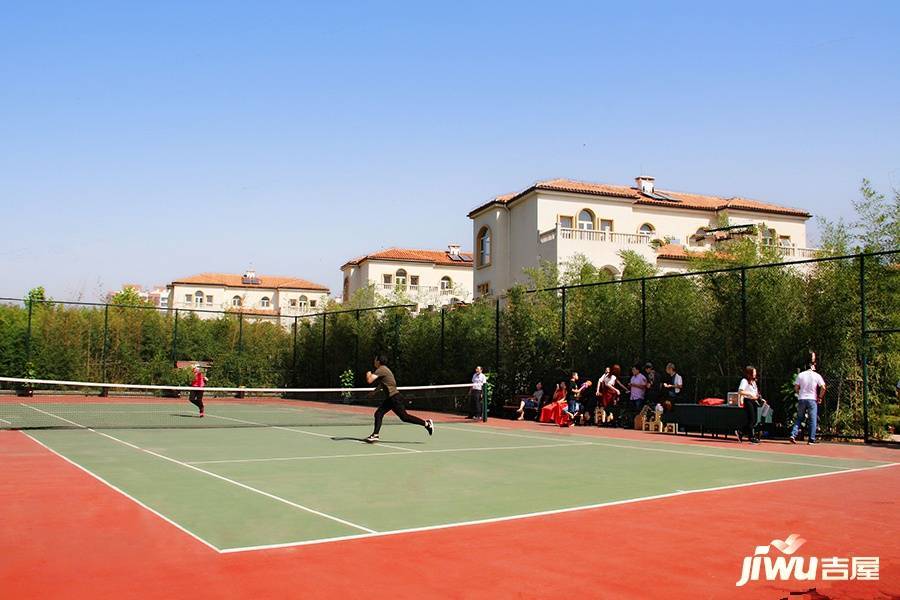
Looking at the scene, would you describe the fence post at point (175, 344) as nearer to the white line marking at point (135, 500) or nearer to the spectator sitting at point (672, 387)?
the white line marking at point (135, 500)

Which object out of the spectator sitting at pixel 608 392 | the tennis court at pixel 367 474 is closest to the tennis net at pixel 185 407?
the tennis court at pixel 367 474

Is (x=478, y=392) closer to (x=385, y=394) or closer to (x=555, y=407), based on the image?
(x=555, y=407)

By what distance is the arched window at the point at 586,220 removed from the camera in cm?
4444

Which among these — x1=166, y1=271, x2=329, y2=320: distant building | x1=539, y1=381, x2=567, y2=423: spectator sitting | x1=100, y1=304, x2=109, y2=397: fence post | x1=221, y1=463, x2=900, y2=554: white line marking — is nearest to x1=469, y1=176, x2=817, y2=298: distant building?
x1=539, y1=381, x2=567, y2=423: spectator sitting

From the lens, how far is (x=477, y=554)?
5.89 m

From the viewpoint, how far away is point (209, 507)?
25.1ft

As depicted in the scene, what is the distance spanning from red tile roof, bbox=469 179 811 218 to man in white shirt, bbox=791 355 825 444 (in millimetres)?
28746

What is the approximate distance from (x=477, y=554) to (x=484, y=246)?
43757mm

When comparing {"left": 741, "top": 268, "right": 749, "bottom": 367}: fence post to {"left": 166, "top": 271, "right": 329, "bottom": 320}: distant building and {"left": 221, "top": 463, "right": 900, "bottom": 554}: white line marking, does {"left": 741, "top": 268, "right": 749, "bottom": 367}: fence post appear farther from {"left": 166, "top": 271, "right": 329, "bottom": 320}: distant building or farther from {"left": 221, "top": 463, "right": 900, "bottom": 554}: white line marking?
{"left": 166, "top": 271, "right": 329, "bottom": 320}: distant building

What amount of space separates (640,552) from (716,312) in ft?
46.5

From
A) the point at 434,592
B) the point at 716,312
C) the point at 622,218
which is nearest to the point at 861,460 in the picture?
the point at 716,312

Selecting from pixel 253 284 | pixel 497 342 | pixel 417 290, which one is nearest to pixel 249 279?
pixel 253 284

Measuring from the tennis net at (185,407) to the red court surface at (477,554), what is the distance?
26.5ft

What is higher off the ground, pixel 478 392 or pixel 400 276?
pixel 400 276
